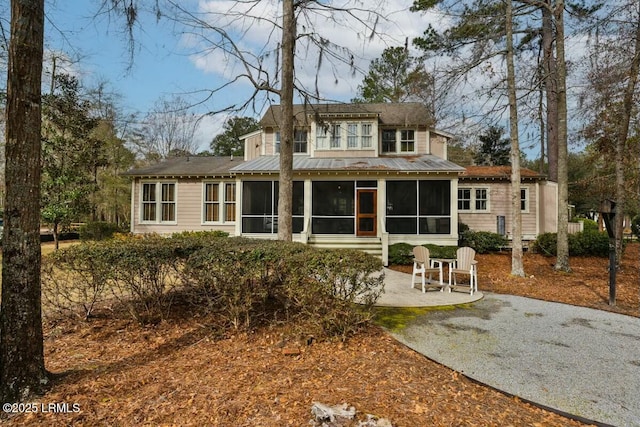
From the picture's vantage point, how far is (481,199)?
16094 millimetres

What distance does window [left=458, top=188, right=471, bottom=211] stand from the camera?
16.2 m

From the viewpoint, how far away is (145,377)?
11.3 ft

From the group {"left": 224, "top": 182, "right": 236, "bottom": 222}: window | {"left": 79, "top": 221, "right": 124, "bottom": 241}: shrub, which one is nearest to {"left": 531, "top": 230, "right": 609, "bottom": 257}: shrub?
{"left": 224, "top": 182, "right": 236, "bottom": 222}: window

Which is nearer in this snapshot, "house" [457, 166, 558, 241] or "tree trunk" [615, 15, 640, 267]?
"tree trunk" [615, 15, 640, 267]

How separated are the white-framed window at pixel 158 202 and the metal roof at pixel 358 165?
4.37 meters

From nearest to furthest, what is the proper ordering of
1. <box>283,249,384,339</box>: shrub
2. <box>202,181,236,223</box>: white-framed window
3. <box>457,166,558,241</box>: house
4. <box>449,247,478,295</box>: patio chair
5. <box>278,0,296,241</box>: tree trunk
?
1. <box>283,249,384,339</box>: shrub
2. <box>278,0,296,241</box>: tree trunk
3. <box>449,247,478,295</box>: patio chair
4. <box>202,181,236,223</box>: white-framed window
5. <box>457,166,558,241</box>: house

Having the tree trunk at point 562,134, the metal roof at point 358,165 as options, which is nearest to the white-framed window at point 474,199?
the metal roof at point 358,165

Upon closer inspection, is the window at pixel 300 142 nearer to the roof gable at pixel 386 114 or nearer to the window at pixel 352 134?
the roof gable at pixel 386 114

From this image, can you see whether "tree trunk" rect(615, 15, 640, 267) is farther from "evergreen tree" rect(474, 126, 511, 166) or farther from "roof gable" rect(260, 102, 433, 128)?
"evergreen tree" rect(474, 126, 511, 166)

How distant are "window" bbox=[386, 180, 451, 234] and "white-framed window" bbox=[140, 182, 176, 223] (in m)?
10.2

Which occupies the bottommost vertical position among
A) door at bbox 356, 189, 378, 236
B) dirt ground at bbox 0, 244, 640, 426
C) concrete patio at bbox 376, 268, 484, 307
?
dirt ground at bbox 0, 244, 640, 426

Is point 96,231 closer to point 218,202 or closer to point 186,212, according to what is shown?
point 186,212

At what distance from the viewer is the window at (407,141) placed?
15836mm

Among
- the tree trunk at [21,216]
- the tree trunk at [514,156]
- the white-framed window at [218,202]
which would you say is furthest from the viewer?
the white-framed window at [218,202]
